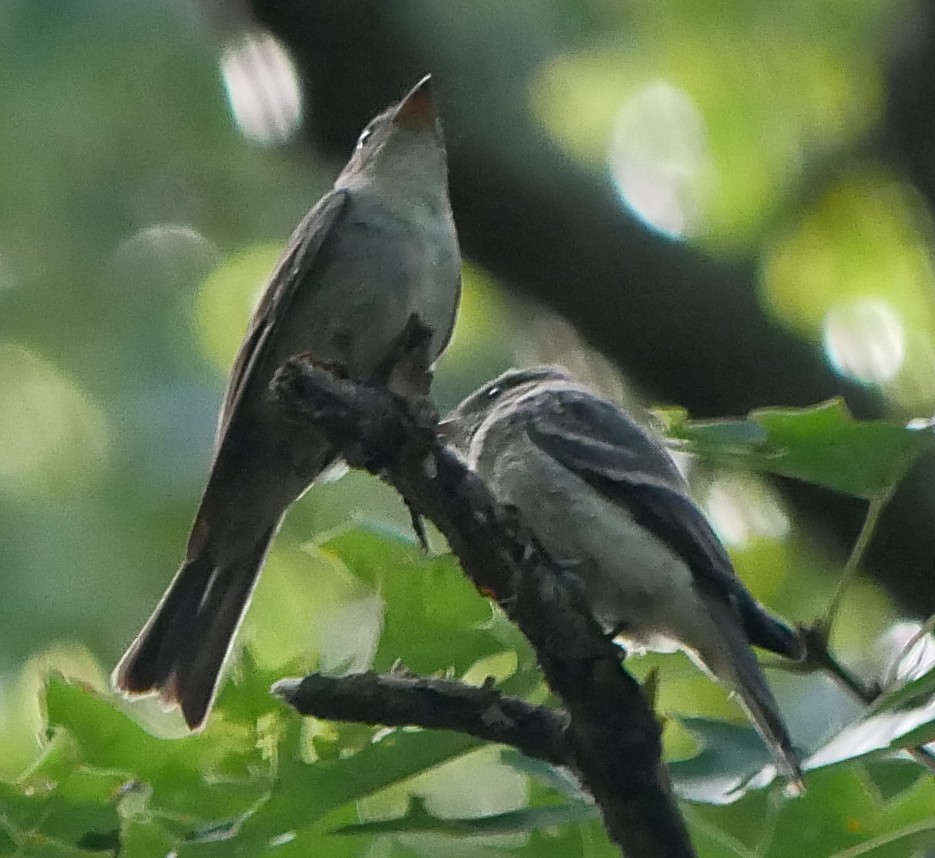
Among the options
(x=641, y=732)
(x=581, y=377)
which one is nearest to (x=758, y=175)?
(x=581, y=377)

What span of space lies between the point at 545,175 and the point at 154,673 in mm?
1726

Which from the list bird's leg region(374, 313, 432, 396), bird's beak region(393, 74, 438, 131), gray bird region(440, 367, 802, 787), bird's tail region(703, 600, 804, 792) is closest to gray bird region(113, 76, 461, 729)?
bird's beak region(393, 74, 438, 131)

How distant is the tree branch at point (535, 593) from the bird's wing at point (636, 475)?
1051 mm

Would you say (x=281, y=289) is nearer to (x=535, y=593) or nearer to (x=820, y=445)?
(x=820, y=445)

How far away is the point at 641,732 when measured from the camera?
7.27 feet

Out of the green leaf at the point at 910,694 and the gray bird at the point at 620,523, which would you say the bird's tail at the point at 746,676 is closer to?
the gray bird at the point at 620,523

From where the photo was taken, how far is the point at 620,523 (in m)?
3.53

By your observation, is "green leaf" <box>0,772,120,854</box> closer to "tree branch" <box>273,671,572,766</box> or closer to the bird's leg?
"tree branch" <box>273,671,572,766</box>

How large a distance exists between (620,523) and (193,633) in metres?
1.18

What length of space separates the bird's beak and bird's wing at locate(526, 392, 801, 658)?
1.14 metres

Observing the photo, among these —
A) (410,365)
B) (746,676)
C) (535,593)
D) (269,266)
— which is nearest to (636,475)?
(746,676)

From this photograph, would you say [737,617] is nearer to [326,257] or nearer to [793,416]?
[793,416]

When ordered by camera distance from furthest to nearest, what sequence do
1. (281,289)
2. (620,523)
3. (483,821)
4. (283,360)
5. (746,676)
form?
(281,289)
(283,360)
(620,523)
(746,676)
(483,821)

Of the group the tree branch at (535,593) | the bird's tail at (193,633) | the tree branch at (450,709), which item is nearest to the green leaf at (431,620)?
the tree branch at (535,593)
